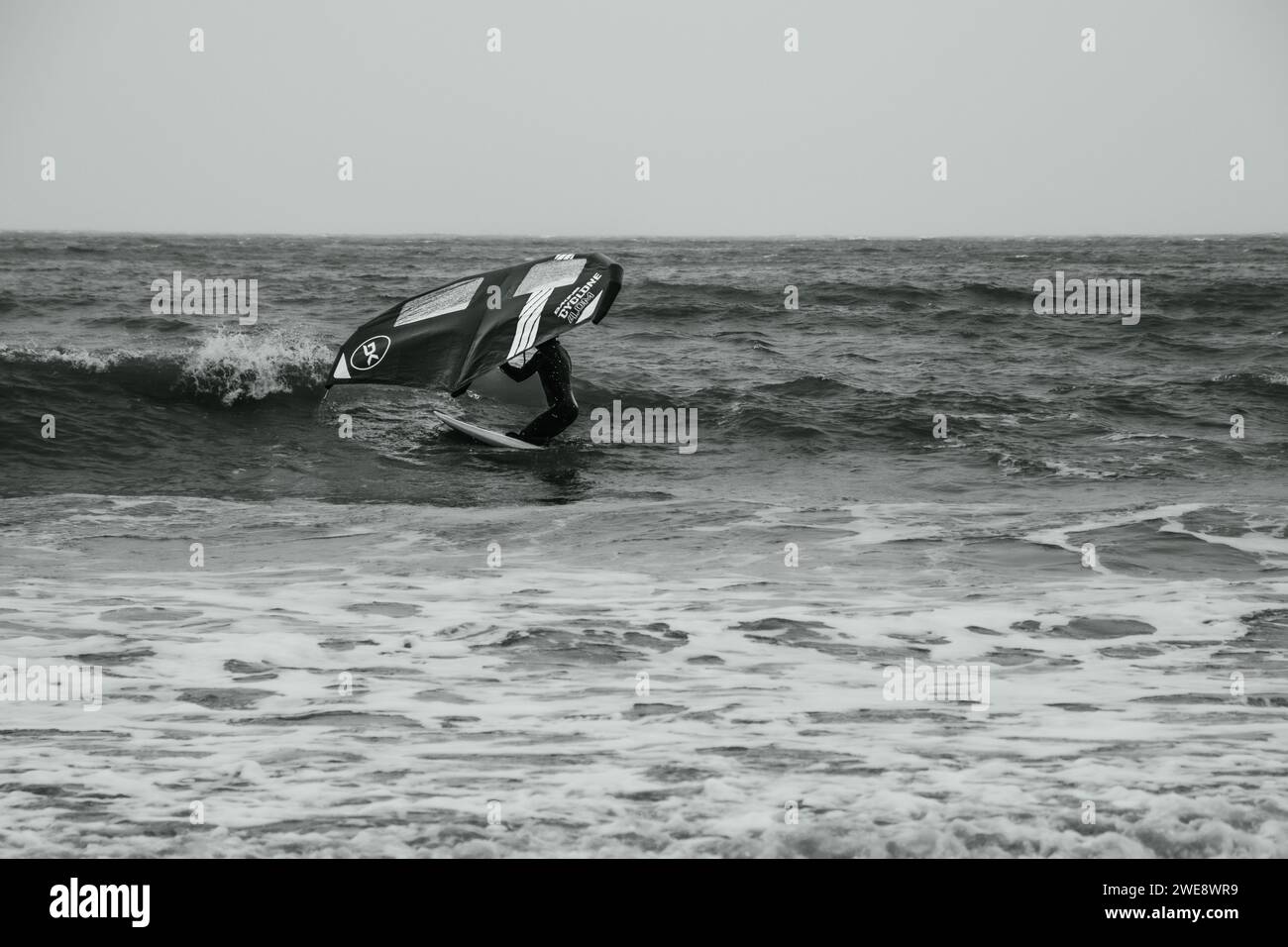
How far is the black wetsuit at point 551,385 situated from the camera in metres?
12.8

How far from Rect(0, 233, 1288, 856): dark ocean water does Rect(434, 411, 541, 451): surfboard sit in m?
0.21

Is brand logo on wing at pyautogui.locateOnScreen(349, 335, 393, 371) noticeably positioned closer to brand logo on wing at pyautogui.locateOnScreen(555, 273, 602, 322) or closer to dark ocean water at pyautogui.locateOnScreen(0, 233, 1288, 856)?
dark ocean water at pyautogui.locateOnScreen(0, 233, 1288, 856)

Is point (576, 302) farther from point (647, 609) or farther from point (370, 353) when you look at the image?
point (647, 609)

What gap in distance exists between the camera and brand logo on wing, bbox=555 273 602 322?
12.1 meters

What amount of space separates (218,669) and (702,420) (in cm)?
1091

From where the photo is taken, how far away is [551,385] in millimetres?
13578

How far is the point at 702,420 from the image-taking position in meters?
16.4

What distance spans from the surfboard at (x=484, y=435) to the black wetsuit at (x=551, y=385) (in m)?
0.13

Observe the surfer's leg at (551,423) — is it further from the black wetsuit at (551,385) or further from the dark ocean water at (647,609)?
the dark ocean water at (647,609)

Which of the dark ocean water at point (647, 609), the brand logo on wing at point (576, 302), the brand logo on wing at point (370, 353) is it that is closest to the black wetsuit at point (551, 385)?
the brand logo on wing at point (576, 302)

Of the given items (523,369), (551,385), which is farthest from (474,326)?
(551,385)

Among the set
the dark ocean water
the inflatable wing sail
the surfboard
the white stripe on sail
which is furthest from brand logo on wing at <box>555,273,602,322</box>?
the surfboard

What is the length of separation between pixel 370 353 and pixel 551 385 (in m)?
2.17
